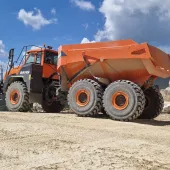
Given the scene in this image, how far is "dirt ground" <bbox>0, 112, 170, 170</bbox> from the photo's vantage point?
3449mm

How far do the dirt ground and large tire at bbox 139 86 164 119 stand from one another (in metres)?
3.07

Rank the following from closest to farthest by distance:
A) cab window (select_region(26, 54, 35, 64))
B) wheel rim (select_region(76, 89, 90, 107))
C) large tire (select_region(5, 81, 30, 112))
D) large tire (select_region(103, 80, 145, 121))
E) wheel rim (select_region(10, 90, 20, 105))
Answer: large tire (select_region(103, 80, 145, 121)), wheel rim (select_region(76, 89, 90, 107)), large tire (select_region(5, 81, 30, 112)), wheel rim (select_region(10, 90, 20, 105)), cab window (select_region(26, 54, 35, 64))

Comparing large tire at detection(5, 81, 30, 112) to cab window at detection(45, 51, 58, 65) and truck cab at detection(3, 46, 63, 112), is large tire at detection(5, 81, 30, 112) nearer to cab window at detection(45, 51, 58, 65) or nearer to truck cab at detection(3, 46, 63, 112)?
truck cab at detection(3, 46, 63, 112)

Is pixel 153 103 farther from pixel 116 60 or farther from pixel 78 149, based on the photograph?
pixel 78 149

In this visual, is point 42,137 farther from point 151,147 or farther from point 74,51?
point 74,51

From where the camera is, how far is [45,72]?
1042 centimetres

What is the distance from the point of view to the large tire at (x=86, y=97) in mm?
7988

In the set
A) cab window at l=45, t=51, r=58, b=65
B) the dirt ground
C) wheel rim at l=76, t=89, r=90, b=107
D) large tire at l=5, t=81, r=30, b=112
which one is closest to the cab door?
cab window at l=45, t=51, r=58, b=65

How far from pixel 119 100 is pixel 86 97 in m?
1.02

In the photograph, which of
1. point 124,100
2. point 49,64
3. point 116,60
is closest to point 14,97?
point 49,64

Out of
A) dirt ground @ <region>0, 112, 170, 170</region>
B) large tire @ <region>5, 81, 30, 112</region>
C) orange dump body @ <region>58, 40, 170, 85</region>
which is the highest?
orange dump body @ <region>58, 40, 170, 85</region>

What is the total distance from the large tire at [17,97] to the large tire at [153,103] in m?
3.99

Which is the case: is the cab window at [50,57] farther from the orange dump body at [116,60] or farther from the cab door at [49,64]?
the orange dump body at [116,60]

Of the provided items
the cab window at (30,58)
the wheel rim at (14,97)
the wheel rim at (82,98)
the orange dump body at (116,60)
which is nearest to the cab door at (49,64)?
the cab window at (30,58)
